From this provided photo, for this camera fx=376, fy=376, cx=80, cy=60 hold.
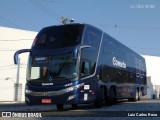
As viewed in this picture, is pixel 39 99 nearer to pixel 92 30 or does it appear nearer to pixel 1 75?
pixel 92 30

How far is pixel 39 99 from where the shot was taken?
16719mm

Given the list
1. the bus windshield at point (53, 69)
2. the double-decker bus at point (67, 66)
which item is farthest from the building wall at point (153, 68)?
the bus windshield at point (53, 69)

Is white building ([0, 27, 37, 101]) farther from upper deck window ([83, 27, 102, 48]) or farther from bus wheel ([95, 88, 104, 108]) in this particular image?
bus wheel ([95, 88, 104, 108])

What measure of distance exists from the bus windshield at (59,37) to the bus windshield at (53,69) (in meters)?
0.65

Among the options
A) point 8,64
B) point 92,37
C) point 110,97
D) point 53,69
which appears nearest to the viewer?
point 53,69

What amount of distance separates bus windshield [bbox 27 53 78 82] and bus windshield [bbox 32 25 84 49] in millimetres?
652

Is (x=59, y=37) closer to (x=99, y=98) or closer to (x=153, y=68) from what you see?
(x=99, y=98)

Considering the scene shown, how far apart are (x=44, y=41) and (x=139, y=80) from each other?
49.4 ft

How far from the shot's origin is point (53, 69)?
16.9 metres

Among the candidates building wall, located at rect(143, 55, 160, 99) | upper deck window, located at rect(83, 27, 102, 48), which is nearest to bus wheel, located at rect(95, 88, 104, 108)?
upper deck window, located at rect(83, 27, 102, 48)

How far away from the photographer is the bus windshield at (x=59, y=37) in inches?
679

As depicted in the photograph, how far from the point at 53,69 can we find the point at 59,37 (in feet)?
5.49

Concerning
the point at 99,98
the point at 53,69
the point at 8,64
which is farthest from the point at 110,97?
the point at 8,64

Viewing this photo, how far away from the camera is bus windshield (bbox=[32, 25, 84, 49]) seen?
56.5 feet
